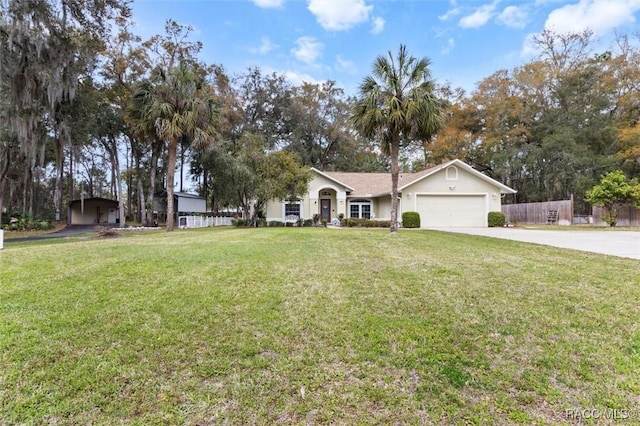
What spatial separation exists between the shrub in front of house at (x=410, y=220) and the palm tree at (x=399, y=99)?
600 cm

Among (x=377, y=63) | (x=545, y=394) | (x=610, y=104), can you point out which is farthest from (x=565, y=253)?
(x=610, y=104)

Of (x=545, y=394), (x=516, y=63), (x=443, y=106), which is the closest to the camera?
(x=545, y=394)

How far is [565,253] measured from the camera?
782 centimetres

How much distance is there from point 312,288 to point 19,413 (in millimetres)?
3294

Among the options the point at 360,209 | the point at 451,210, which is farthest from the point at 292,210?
the point at 451,210

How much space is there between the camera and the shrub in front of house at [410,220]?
19250 mm

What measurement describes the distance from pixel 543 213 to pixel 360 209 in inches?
528

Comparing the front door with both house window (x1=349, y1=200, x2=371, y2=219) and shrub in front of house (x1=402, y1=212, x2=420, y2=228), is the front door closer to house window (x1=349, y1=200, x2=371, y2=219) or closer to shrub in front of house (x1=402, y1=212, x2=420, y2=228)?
house window (x1=349, y1=200, x2=371, y2=219)

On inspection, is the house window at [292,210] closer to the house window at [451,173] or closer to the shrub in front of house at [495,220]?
the house window at [451,173]

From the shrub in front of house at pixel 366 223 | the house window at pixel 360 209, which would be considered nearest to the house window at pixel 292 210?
the house window at pixel 360 209

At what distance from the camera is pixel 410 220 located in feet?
63.3

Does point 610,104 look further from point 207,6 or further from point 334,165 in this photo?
point 207,6

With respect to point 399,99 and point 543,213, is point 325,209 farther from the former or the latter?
point 543,213

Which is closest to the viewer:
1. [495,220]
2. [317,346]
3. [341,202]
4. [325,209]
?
[317,346]
